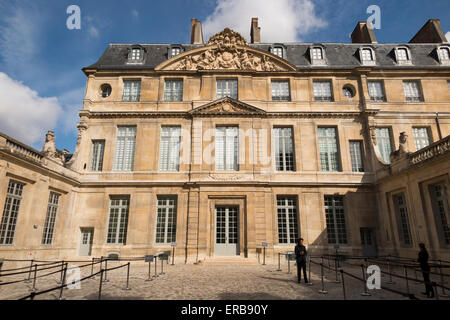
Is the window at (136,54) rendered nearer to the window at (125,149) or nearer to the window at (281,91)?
the window at (125,149)

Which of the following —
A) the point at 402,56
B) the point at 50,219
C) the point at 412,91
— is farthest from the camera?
the point at 402,56

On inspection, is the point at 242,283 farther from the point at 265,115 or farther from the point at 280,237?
the point at 265,115

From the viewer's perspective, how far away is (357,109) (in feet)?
53.8

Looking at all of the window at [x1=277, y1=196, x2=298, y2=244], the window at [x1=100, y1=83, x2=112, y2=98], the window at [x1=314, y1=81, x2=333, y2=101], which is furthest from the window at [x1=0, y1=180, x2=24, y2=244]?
the window at [x1=314, y1=81, x2=333, y2=101]

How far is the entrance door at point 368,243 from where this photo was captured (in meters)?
14.4

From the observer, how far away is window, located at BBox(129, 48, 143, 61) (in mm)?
18078

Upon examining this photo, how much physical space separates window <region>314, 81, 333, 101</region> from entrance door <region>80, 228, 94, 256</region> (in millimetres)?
15630

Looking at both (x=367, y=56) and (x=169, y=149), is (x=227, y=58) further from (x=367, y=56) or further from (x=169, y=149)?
(x=367, y=56)

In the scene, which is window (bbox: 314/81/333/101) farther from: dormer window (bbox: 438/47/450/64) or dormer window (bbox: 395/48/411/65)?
dormer window (bbox: 438/47/450/64)

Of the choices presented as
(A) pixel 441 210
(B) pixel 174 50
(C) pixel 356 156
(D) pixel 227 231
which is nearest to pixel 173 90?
(B) pixel 174 50

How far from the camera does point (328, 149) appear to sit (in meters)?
16.1

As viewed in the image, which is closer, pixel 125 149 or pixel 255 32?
pixel 125 149

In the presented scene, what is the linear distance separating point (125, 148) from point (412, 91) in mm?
18239
